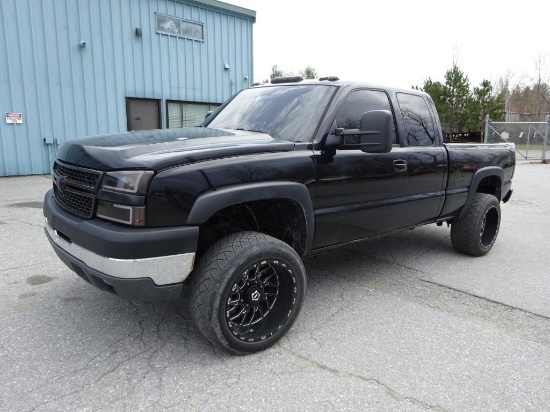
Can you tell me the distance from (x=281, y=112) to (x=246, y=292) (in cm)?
154

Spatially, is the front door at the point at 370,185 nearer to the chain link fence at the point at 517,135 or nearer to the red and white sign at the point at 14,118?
the red and white sign at the point at 14,118

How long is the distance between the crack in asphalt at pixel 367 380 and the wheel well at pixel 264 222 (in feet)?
2.55

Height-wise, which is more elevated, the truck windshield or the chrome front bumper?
the truck windshield

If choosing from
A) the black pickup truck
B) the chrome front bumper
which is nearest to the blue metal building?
the black pickup truck

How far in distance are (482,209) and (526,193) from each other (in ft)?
22.0

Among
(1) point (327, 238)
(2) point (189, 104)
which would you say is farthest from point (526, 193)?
(2) point (189, 104)

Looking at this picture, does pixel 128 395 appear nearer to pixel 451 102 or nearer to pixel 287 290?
pixel 287 290

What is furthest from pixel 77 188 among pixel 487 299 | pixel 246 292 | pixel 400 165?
pixel 487 299

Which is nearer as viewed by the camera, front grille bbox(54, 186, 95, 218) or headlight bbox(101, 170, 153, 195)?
headlight bbox(101, 170, 153, 195)

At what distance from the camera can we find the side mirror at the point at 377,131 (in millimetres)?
2904

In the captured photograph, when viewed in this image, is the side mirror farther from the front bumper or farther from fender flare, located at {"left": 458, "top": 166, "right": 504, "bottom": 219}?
fender flare, located at {"left": 458, "top": 166, "right": 504, "bottom": 219}

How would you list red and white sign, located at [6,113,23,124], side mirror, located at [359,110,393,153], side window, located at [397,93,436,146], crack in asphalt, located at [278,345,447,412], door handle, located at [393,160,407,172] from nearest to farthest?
crack in asphalt, located at [278,345,447,412] → side mirror, located at [359,110,393,153] → door handle, located at [393,160,407,172] → side window, located at [397,93,436,146] → red and white sign, located at [6,113,23,124]

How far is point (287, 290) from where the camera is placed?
9.35 ft

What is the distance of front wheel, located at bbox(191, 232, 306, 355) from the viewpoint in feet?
8.15
